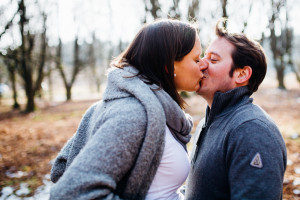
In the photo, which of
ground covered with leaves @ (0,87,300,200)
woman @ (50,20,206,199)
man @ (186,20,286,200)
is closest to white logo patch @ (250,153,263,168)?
man @ (186,20,286,200)

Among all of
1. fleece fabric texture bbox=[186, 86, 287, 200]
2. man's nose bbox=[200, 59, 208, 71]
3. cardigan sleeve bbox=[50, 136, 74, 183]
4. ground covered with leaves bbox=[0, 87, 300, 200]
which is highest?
man's nose bbox=[200, 59, 208, 71]

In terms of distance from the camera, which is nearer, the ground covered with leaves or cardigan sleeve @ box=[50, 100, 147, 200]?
cardigan sleeve @ box=[50, 100, 147, 200]

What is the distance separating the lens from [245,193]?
144cm

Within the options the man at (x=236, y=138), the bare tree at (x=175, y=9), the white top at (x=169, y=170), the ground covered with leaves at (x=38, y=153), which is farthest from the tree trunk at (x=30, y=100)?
the white top at (x=169, y=170)

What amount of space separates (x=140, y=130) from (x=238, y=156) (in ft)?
2.09

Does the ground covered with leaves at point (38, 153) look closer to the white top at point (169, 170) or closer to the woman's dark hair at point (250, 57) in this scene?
the woman's dark hair at point (250, 57)

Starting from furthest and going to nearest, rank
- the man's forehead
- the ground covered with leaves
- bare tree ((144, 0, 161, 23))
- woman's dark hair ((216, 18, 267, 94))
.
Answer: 1. bare tree ((144, 0, 161, 23))
2. the ground covered with leaves
3. the man's forehead
4. woman's dark hair ((216, 18, 267, 94))

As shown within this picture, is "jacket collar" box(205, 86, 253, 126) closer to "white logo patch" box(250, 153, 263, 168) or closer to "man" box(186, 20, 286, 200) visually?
"man" box(186, 20, 286, 200)

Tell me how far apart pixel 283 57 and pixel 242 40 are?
24154 millimetres

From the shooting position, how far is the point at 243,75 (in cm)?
213

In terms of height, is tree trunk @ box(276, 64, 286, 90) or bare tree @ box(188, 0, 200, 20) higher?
bare tree @ box(188, 0, 200, 20)

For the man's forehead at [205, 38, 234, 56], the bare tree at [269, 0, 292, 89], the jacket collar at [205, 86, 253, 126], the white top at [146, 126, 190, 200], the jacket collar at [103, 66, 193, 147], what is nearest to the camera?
the jacket collar at [103, 66, 193, 147]

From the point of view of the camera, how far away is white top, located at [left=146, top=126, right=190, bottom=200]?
1586mm

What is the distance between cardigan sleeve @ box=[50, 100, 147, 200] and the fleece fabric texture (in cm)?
63
